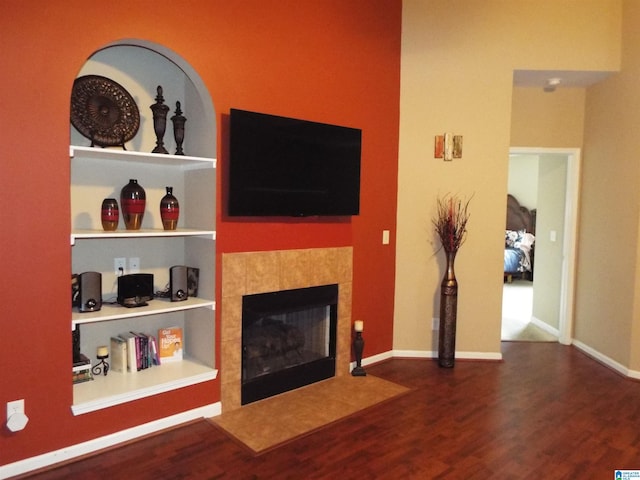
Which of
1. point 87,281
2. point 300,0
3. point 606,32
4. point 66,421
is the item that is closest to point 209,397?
point 66,421

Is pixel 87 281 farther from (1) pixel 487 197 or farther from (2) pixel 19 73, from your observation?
(1) pixel 487 197

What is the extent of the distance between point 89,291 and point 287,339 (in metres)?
1.57

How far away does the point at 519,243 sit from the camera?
942 centimetres

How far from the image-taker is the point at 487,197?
15.1 feet

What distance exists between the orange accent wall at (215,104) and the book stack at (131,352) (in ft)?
1.09

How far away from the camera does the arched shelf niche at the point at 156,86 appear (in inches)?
122

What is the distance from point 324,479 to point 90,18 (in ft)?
9.16

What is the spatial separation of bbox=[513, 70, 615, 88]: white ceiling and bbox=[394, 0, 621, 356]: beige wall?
0.08 m

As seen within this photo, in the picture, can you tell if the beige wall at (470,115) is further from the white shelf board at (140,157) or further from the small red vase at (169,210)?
the small red vase at (169,210)

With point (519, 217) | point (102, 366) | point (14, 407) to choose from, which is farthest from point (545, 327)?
point (14, 407)

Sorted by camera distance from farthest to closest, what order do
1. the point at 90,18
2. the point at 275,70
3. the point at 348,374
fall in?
1. the point at 348,374
2. the point at 275,70
3. the point at 90,18

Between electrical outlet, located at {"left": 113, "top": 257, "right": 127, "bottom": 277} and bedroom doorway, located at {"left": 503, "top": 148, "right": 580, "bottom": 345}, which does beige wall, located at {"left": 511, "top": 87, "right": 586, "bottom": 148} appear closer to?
bedroom doorway, located at {"left": 503, "top": 148, "right": 580, "bottom": 345}

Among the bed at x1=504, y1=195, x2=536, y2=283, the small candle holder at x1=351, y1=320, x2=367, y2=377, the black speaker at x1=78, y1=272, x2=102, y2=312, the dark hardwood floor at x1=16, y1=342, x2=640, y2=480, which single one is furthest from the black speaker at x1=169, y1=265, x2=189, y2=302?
the bed at x1=504, y1=195, x2=536, y2=283

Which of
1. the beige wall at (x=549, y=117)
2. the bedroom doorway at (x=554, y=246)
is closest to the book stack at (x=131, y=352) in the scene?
the bedroom doorway at (x=554, y=246)
